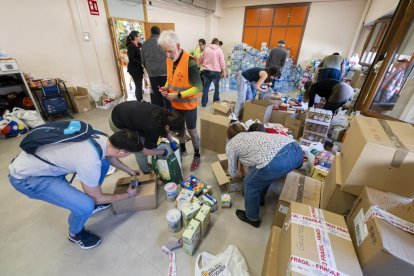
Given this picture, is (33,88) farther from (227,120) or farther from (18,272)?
(227,120)

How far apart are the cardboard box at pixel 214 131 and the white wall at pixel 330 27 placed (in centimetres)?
602

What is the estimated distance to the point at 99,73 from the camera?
4.25m

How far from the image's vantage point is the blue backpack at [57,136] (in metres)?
1.01

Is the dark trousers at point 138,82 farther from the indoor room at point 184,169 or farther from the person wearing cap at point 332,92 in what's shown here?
the person wearing cap at point 332,92

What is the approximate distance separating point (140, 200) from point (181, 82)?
1148 millimetres

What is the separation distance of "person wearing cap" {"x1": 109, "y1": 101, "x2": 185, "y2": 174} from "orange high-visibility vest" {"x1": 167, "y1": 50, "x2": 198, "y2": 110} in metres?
0.47

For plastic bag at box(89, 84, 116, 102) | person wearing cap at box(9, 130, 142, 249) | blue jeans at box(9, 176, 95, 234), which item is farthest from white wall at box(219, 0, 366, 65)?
blue jeans at box(9, 176, 95, 234)

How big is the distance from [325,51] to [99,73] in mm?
6988

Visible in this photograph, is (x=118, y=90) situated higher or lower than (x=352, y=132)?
lower

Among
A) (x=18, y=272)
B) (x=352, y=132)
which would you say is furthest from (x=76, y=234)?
(x=352, y=132)

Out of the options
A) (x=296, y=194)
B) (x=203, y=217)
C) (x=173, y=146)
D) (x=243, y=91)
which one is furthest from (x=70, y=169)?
(x=243, y=91)

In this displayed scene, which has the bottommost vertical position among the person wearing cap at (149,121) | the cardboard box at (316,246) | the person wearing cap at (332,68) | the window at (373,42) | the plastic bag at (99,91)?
the plastic bag at (99,91)

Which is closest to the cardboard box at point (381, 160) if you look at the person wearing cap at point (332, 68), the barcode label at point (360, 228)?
the barcode label at point (360, 228)

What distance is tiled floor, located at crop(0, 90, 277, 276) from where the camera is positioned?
→ 1300 millimetres
